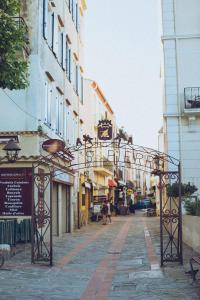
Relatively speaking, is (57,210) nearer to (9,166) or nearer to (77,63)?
(9,166)

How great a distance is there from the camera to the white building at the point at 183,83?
2409 centimetres

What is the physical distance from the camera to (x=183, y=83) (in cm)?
2462

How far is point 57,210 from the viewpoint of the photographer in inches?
882

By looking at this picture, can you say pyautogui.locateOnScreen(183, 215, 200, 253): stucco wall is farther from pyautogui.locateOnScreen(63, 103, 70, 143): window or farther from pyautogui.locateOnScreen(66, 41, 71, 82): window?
pyautogui.locateOnScreen(66, 41, 71, 82): window

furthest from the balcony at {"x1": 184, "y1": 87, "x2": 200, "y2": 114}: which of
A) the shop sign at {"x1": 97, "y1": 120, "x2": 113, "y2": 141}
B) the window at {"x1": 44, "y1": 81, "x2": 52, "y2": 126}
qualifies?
the shop sign at {"x1": 97, "y1": 120, "x2": 113, "y2": 141}

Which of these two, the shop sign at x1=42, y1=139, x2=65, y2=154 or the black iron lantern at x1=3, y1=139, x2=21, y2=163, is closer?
the black iron lantern at x1=3, y1=139, x2=21, y2=163

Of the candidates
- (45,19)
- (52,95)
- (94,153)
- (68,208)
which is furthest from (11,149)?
(94,153)

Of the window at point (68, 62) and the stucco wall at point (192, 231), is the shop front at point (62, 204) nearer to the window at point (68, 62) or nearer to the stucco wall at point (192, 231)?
the window at point (68, 62)

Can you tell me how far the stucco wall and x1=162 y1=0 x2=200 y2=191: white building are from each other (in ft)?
21.9

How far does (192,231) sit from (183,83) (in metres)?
10.8

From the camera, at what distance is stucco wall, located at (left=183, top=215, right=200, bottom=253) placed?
14.4 metres

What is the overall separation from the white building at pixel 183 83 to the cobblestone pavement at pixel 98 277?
8.75 meters

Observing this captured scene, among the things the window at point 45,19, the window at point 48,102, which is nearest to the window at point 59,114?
the window at point 48,102

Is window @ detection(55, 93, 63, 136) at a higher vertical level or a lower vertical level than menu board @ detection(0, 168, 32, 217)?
higher
